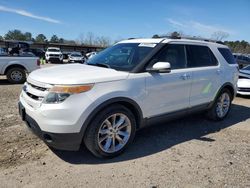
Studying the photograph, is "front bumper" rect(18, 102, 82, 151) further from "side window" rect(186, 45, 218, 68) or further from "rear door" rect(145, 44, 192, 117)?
"side window" rect(186, 45, 218, 68)

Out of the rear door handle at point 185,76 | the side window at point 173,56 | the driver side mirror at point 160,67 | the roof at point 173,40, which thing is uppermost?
the roof at point 173,40

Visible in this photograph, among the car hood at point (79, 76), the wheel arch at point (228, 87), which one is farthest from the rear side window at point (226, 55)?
the car hood at point (79, 76)

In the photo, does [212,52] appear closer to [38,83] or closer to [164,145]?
[164,145]

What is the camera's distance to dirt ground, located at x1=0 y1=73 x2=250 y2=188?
3.58 metres

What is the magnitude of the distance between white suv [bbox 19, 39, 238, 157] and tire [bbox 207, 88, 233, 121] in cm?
33

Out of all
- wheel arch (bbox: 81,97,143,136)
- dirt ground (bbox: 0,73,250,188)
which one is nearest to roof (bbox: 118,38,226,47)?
wheel arch (bbox: 81,97,143,136)

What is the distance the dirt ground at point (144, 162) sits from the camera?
3.58 meters

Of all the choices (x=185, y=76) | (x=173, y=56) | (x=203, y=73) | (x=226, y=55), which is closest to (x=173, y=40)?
(x=173, y=56)

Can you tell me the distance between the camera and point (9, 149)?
439 centimetres

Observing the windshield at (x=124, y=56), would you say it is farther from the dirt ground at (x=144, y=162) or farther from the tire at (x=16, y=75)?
the tire at (x=16, y=75)

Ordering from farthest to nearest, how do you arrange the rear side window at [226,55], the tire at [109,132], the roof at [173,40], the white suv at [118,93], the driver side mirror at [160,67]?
the rear side window at [226,55]
the roof at [173,40]
the driver side mirror at [160,67]
the tire at [109,132]
the white suv at [118,93]

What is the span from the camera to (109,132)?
13.6 feet

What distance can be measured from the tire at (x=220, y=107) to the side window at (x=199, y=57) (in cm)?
83

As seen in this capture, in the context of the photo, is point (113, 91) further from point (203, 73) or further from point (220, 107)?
point (220, 107)
